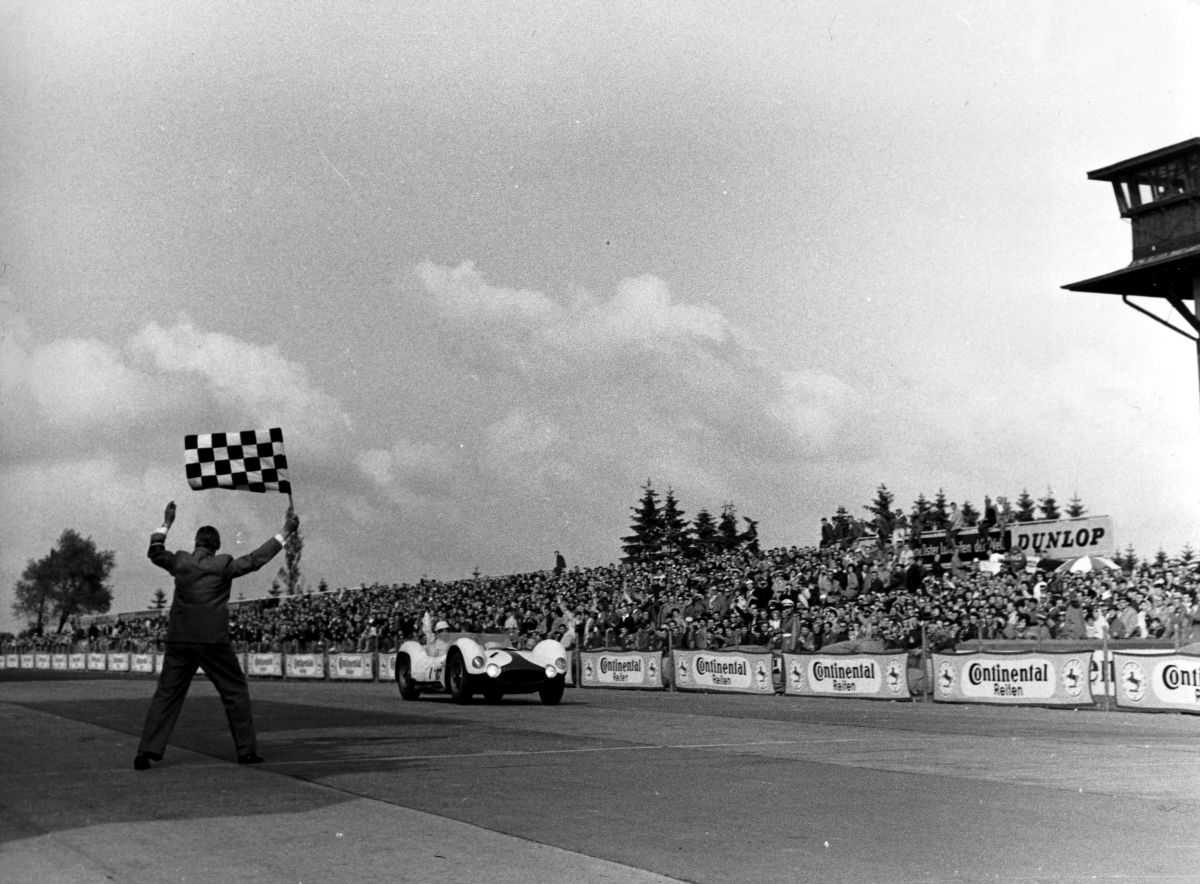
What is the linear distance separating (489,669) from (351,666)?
61.5 ft

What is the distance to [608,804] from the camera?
8.42m

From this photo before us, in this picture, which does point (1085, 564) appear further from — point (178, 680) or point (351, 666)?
point (178, 680)

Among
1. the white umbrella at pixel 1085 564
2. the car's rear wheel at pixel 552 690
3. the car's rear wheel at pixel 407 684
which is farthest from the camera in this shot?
the white umbrella at pixel 1085 564

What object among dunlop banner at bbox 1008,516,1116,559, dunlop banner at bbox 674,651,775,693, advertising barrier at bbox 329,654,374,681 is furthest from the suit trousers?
dunlop banner at bbox 1008,516,1116,559

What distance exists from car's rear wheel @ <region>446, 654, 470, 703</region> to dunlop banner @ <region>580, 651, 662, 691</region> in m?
7.01

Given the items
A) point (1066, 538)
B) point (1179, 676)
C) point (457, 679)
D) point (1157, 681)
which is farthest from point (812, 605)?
point (1066, 538)

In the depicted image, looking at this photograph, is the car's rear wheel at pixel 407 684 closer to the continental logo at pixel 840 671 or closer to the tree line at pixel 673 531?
the continental logo at pixel 840 671

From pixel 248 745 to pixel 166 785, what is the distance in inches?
55.0

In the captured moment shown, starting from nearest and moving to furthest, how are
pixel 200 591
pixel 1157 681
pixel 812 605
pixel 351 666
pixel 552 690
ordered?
pixel 200 591
pixel 1157 681
pixel 552 690
pixel 812 605
pixel 351 666

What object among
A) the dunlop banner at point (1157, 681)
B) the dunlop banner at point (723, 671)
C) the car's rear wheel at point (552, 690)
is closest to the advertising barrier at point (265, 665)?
the dunlop banner at point (723, 671)

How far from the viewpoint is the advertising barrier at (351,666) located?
3775 centimetres

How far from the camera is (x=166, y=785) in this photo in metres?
9.31

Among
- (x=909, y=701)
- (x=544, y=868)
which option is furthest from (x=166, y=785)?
(x=909, y=701)

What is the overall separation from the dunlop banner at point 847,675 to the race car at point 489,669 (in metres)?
5.18
